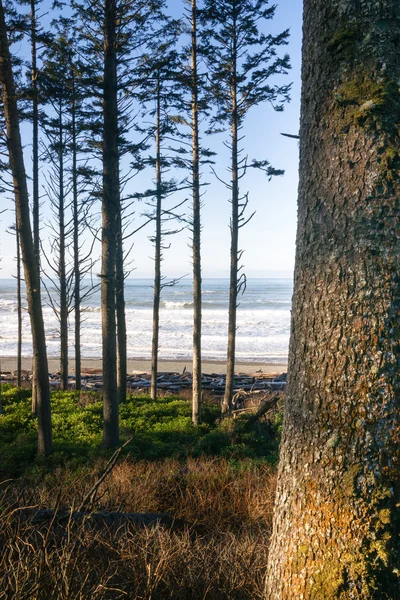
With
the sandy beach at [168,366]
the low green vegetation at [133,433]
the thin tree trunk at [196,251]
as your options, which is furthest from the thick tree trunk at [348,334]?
the sandy beach at [168,366]

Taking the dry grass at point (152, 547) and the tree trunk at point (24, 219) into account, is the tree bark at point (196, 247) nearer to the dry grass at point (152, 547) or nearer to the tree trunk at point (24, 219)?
the tree trunk at point (24, 219)

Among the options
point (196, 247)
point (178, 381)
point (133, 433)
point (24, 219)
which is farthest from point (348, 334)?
point (178, 381)

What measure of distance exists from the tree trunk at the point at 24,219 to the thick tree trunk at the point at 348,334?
8122 mm

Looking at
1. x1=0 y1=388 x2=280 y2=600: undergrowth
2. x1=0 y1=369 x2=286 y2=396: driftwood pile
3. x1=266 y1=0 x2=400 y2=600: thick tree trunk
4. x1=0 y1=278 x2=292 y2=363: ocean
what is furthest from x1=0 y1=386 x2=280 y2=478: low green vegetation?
x1=266 y1=0 x2=400 y2=600: thick tree trunk

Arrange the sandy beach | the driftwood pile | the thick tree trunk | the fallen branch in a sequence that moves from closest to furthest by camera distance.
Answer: the thick tree trunk < the fallen branch < the driftwood pile < the sandy beach

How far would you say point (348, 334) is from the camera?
213cm

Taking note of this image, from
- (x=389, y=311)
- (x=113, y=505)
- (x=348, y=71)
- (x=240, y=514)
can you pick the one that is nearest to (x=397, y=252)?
(x=389, y=311)

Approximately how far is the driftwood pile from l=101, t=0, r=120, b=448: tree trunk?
9506mm

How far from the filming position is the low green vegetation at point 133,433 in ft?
32.7

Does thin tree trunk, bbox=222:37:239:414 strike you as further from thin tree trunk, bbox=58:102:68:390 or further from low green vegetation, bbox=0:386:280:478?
thin tree trunk, bbox=58:102:68:390

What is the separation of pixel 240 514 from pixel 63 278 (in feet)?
43.6

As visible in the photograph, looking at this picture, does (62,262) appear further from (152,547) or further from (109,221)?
(152,547)

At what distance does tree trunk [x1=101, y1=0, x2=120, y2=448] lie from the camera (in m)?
10.1

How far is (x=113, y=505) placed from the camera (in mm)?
4941
